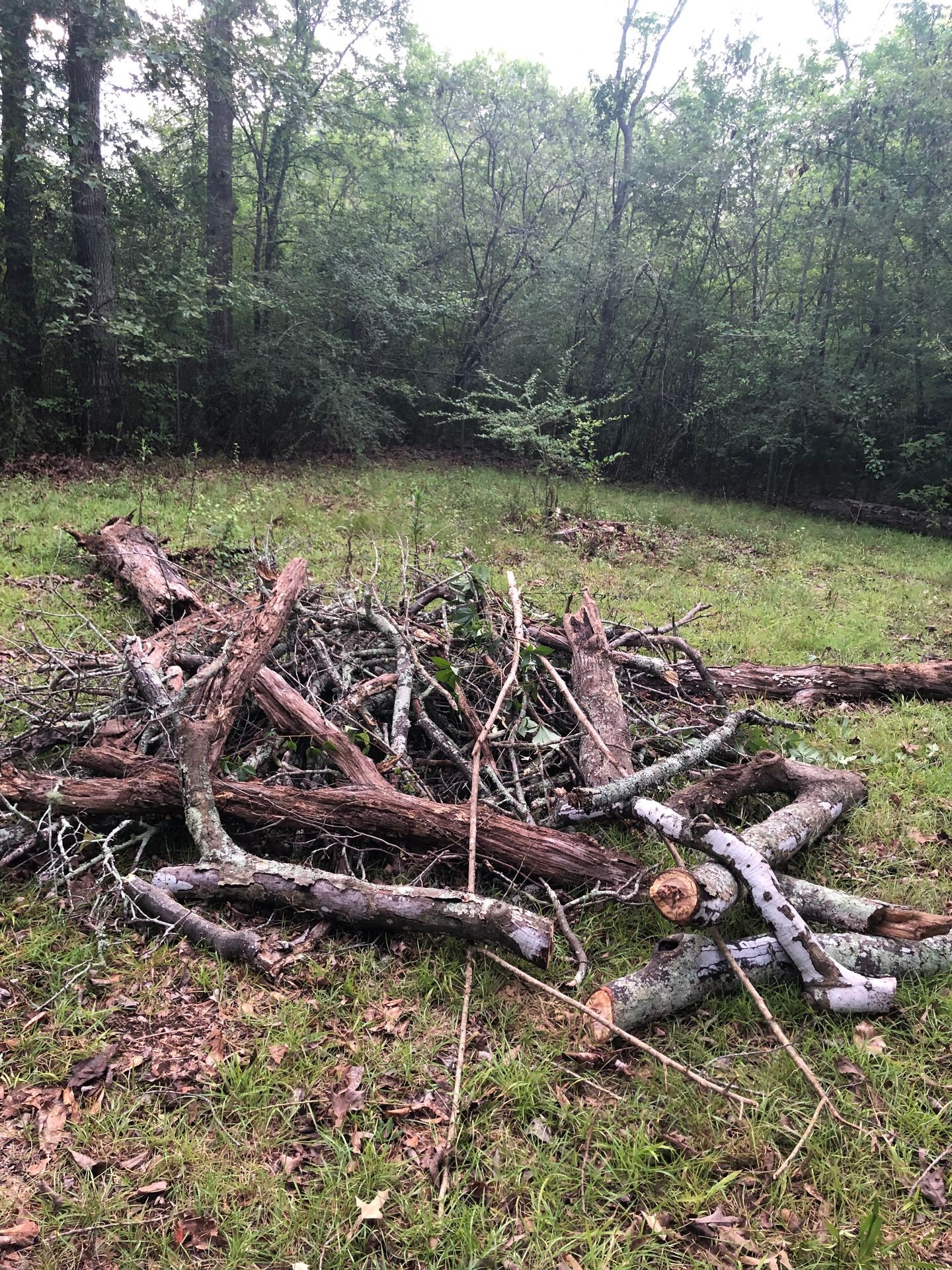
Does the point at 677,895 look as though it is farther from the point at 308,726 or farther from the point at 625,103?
the point at 625,103

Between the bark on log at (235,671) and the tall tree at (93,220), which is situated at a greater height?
the tall tree at (93,220)

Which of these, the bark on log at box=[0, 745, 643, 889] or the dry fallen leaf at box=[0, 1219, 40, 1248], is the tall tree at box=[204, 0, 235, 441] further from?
the dry fallen leaf at box=[0, 1219, 40, 1248]

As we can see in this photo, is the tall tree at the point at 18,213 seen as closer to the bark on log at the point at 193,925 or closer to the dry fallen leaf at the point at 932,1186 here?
the bark on log at the point at 193,925

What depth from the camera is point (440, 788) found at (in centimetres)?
317

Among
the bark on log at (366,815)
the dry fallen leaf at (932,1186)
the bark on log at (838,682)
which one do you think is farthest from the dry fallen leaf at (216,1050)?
the bark on log at (838,682)

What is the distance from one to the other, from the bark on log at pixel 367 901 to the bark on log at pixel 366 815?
0.24m

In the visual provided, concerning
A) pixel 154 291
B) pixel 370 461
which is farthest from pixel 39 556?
pixel 370 461

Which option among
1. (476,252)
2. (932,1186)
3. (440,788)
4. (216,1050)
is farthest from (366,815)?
(476,252)

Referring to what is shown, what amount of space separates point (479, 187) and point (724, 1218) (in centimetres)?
1853

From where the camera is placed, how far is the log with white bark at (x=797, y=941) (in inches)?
85.4

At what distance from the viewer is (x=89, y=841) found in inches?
104

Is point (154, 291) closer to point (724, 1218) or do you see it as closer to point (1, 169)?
point (1, 169)

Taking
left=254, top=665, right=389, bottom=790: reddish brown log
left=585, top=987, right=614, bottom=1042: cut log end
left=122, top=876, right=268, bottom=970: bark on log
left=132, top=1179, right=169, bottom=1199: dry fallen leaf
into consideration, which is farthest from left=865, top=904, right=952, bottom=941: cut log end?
left=132, top=1179, right=169, bottom=1199: dry fallen leaf

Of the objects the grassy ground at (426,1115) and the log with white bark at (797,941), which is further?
the log with white bark at (797,941)
